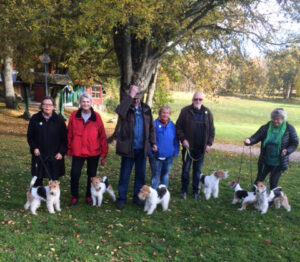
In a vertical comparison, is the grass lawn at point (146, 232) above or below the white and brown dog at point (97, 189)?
below

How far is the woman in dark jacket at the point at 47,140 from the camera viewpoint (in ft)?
17.2

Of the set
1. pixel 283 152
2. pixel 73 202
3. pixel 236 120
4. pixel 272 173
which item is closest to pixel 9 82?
pixel 73 202

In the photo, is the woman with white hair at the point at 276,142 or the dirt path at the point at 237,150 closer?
the woman with white hair at the point at 276,142

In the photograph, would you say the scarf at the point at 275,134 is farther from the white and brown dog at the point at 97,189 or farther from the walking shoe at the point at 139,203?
the white and brown dog at the point at 97,189

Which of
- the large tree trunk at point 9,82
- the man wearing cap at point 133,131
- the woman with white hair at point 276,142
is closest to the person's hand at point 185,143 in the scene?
A: the man wearing cap at point 133,131

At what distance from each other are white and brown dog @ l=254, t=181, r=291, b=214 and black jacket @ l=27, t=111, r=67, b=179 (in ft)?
12.8

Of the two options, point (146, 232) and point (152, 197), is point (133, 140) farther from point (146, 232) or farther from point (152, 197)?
point (146, 232)

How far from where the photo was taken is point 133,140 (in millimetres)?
5465

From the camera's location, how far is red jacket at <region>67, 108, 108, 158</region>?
17.4 ft

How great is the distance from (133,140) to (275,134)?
2857 millimetres

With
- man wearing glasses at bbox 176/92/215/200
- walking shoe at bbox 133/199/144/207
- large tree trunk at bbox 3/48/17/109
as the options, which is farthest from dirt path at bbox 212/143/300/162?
large tree trunk at bbox 3/48/17/109

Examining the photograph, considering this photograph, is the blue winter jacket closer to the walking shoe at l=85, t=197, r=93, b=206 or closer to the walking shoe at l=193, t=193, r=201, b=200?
the walking shoe at l=193, t=193, r=201, b=200

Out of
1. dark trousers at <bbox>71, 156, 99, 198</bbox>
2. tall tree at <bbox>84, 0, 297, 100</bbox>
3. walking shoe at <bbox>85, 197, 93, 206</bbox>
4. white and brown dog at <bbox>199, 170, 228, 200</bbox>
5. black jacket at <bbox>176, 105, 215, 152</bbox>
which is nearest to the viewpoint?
dark trousers at <bbox>71, 156, 99, 198</bbox>

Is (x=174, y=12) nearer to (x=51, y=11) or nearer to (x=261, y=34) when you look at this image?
(x=51, y=11)
